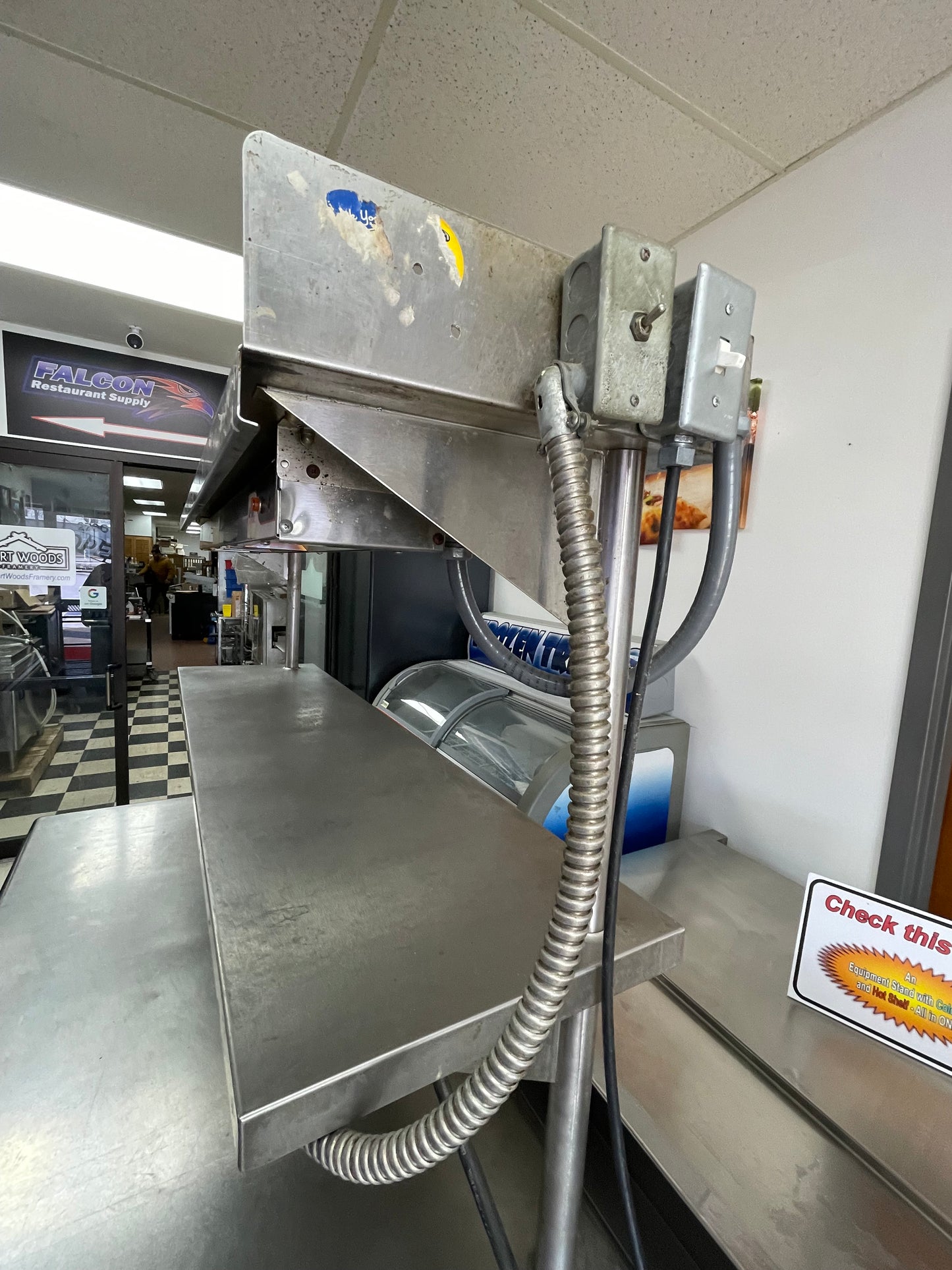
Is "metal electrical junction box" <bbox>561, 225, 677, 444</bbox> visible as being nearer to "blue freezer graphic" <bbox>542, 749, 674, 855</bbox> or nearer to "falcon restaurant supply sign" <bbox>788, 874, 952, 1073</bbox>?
"falcon restaurant supply sign" <bbox>788, 874, 952, 1073</bbox>

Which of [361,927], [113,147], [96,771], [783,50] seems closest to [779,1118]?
[361,927]

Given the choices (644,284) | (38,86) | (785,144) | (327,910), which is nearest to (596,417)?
(644,284)

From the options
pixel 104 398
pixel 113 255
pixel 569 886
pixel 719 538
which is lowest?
pixel 569 886

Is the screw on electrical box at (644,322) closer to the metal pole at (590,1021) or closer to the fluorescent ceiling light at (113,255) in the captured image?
the metal pole at (590,1021)

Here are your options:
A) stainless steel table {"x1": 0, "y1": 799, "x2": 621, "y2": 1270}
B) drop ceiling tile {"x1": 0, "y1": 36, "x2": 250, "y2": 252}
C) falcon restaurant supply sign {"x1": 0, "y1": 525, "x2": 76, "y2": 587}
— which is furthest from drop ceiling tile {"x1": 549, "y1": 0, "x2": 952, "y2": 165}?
falcon restaurant supply sign {"x1": 0, "y1": 525, "x2": 76, "y2": 587}

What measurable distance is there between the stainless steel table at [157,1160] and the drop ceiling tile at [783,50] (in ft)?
8.11

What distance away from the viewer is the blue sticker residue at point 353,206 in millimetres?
456

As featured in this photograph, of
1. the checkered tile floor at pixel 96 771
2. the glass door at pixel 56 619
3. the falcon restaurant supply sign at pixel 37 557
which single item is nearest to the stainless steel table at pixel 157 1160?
the checkered tile floor at pixel 96 771

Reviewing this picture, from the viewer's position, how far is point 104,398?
3822 millimetres

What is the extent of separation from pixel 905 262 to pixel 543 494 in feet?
5.21

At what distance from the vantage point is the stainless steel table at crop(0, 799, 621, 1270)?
84cm

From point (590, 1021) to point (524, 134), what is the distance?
2258 millimetres

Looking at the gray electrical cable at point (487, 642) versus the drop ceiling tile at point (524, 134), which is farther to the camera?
the drop ceiling tile at point (524, 134)

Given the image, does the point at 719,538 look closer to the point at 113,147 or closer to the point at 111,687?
the point at 113,147
